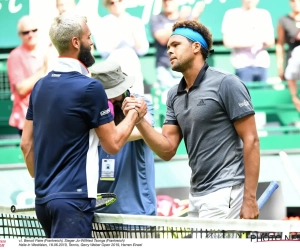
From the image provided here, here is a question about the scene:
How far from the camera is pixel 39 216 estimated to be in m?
4.28

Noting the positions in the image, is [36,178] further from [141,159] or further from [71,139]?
[141,159]

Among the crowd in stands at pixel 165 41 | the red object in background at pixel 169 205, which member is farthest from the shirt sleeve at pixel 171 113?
the red object in background at pixel 169 205

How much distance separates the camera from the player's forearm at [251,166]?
455cm

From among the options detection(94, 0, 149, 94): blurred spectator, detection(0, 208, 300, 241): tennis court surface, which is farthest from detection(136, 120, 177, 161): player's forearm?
detection(94, 0, 149, 94): blurred spectator

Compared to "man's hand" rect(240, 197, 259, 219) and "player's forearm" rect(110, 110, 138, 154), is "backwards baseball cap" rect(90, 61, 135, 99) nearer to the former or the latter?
"player's forearm" rect(110, 110, 138, 154)

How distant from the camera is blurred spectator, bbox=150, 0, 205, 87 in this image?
768 centimetres

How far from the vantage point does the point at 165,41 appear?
25.2 ft

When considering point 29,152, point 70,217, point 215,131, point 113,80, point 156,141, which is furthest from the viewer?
point 113,80

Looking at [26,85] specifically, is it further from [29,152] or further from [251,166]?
→ [251,166]

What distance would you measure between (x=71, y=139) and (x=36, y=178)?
309 millimetres

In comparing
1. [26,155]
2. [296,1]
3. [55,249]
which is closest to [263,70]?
[296,1]

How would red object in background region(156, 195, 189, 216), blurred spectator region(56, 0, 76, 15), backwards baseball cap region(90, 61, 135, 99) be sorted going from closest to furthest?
1. backwards baseball cap region(90, 61, 135, 99)
2. red object in background region(156, 195, 189, 216)
3. blurred spectator region(56, 0, 76, 15)

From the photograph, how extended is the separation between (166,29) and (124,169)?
272cm

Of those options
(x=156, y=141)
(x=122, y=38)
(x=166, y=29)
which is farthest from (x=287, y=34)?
(x=156, y=141)
